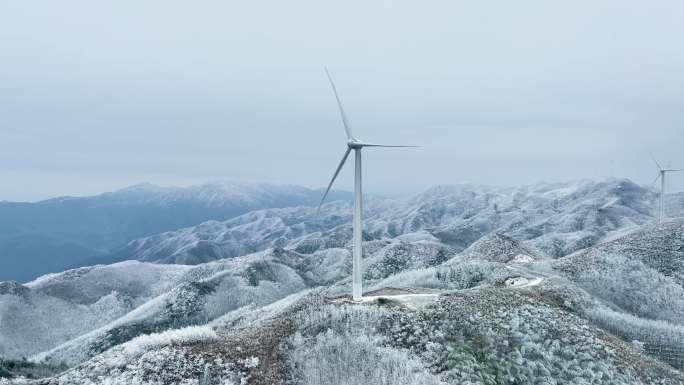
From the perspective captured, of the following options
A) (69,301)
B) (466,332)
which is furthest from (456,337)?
(69,301)

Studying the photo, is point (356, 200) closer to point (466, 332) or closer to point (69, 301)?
point (466, 332)

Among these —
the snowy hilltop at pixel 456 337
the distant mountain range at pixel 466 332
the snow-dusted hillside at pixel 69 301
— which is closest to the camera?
the snowy hilltop at pixel 456 337

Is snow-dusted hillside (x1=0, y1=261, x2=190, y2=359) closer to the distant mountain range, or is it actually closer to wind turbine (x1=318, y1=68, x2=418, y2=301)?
the distant mountain range

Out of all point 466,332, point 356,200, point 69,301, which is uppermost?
point 356,200

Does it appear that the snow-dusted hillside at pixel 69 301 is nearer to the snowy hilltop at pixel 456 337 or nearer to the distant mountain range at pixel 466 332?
the distant mountain range at pixel 466 332

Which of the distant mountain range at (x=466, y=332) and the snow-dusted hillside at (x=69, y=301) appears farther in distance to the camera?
the snow-dusted hillside at (x=69, y=301)

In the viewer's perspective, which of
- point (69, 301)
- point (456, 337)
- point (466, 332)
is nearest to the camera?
point (456, 337)

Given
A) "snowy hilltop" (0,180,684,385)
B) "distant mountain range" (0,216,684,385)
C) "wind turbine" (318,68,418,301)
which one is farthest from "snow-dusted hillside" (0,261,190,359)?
"wind turbine" (318,68,418,301)

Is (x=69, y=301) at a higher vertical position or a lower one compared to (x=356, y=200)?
lower

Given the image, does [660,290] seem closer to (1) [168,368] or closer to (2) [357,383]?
(2) [357,383]

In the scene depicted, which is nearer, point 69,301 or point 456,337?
point 456,337

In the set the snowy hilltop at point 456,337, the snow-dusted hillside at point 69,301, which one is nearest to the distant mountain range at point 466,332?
the snowy hilltop at point 456,337

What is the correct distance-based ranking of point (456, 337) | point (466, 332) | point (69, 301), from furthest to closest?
1. point (69, 301)
2. point (466, 332)
3. point (456, 337)

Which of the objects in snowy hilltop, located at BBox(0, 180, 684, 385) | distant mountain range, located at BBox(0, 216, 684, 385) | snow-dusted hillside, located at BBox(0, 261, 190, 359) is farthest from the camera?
snow-dusted hillside, located at BBox(0, 261, 190, 359)
